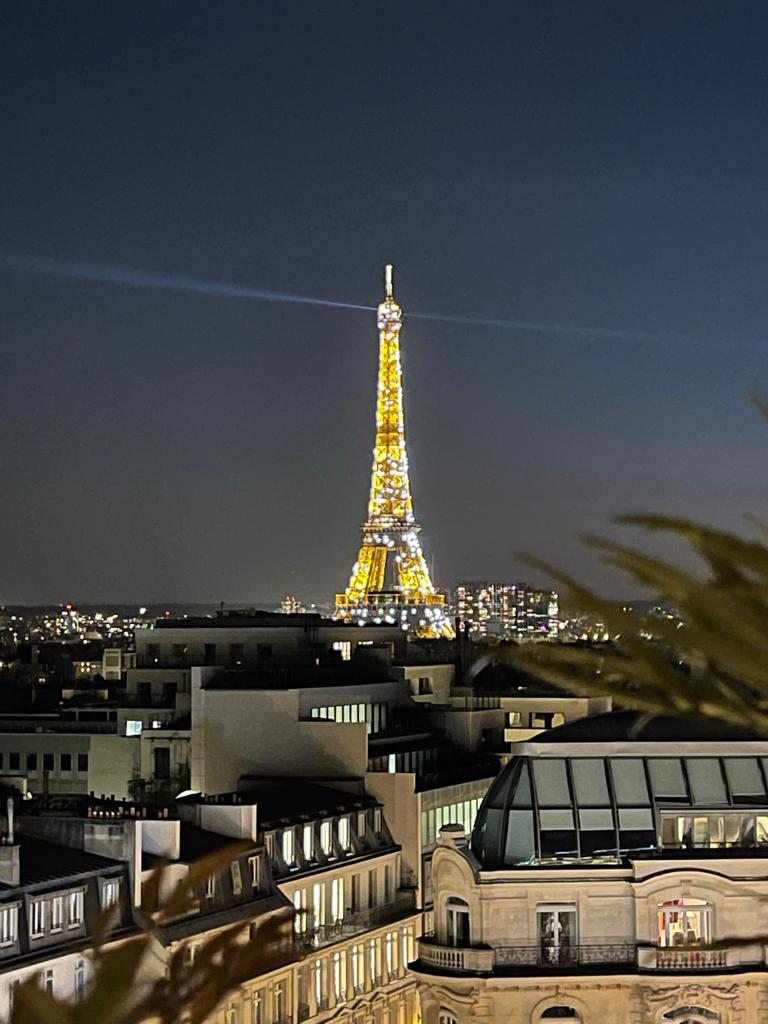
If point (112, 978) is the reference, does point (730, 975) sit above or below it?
below

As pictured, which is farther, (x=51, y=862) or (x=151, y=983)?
(x=51, y=862)

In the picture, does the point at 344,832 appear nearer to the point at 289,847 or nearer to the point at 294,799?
the point at 294,799

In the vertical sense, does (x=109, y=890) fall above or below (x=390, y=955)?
above

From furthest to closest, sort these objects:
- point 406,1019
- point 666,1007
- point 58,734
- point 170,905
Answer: point 58,734
point 406,1019
point 666,1007
point 170,905

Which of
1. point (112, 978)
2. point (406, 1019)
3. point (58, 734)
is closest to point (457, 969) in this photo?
point (406, 1019)

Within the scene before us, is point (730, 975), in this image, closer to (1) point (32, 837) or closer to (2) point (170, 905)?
(1) point (32, 837)

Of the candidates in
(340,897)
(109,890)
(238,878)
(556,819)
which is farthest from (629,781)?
(340,897)
